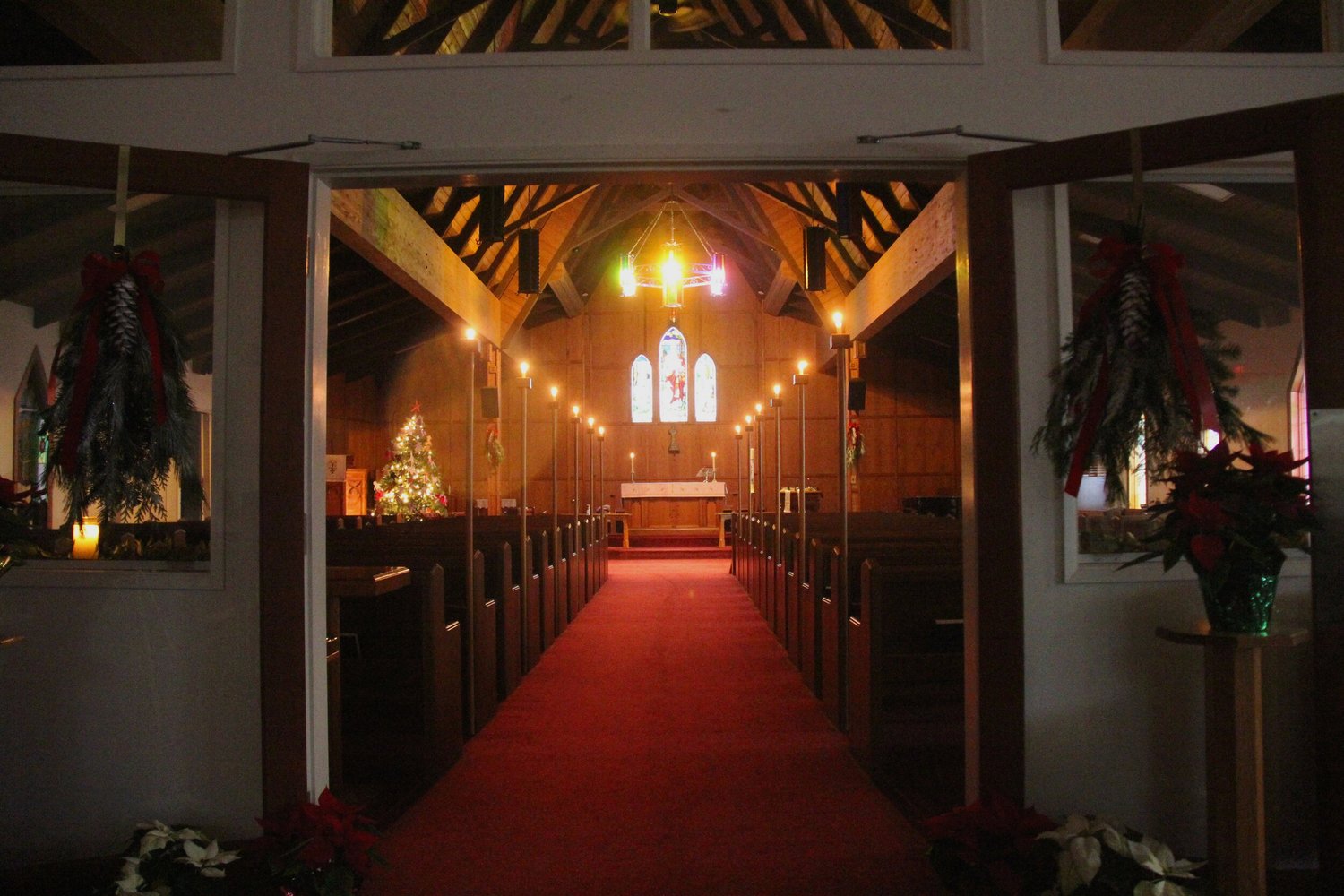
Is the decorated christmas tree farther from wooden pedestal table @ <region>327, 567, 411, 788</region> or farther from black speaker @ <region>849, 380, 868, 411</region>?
wooden pedestal table @ <region>327, 567, 411, 788</region>

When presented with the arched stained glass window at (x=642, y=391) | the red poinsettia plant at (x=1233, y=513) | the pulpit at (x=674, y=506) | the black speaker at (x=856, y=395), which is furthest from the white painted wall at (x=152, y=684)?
the arched stained glass window at (x=642, y=391)

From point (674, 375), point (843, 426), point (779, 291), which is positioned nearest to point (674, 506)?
point (674, 375)

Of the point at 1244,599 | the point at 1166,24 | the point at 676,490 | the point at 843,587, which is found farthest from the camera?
the point at 676,490

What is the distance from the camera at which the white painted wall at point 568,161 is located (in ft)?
8.58

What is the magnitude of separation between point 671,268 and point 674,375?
393 centimetres

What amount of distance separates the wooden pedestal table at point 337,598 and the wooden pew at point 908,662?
1705mm

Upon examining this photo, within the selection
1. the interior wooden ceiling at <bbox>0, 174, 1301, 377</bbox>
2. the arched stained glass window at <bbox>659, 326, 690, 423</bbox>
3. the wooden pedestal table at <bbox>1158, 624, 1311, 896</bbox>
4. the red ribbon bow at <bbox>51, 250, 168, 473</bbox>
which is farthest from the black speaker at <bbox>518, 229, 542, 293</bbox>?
the wooden pedestal table at <bbox>1158, 624, 1311, 896</bbox>

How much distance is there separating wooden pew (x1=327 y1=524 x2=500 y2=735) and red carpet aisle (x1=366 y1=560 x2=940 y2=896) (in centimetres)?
13

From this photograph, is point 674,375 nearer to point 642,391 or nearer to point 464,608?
point 642,391

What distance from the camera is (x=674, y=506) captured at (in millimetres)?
18656

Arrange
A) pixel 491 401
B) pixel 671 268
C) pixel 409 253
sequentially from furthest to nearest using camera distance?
pixel 671 268 < pixel 409 253 < pixel 491 401

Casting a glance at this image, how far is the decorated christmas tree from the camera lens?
49.9 ft

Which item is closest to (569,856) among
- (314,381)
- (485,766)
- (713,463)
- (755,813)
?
(755,813)

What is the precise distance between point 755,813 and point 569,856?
2.24 feet
